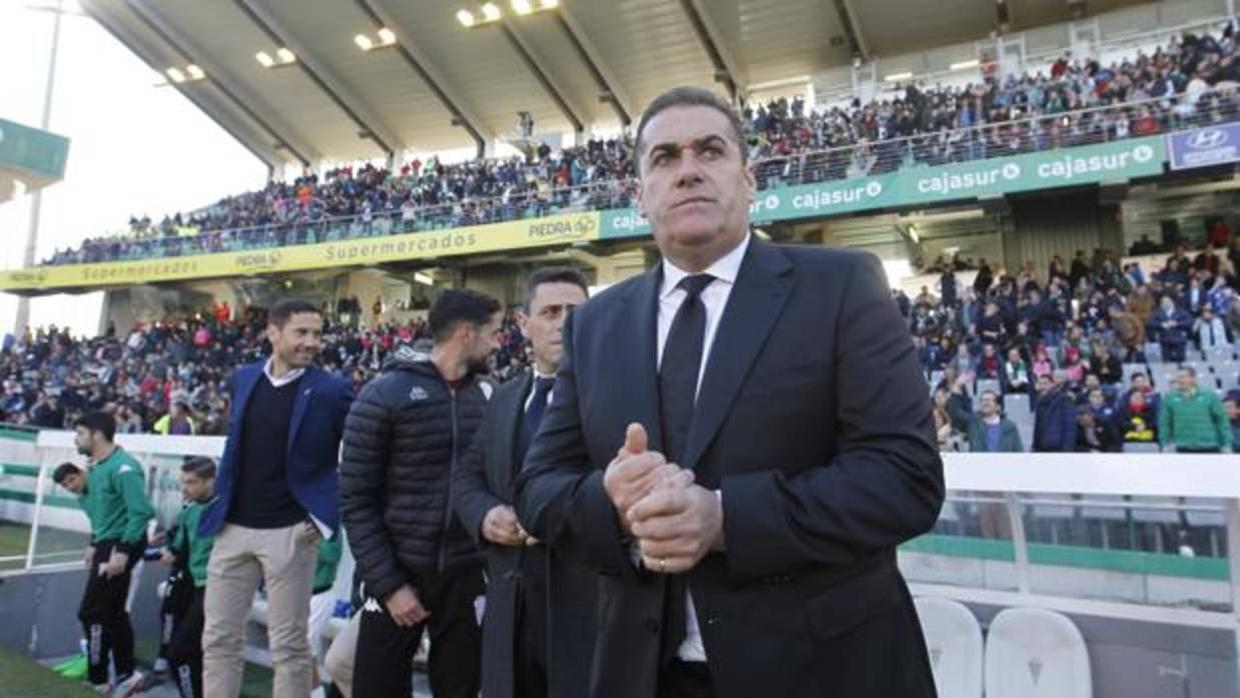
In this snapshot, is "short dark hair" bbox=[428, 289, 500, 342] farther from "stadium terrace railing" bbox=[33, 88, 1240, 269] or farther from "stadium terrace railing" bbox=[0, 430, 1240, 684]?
"stadium terrace railing" bbox=[33, 88, 1240, 269]

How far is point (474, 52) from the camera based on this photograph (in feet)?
85.8

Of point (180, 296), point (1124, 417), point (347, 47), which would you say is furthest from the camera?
point (180, 296)

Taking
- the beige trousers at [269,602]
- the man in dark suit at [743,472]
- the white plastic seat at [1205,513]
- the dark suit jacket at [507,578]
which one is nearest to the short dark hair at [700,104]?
the man in dark suit at [743,472]

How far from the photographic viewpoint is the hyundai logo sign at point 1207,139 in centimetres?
1290

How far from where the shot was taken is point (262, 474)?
3.54 m

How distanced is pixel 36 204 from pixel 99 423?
100 ft

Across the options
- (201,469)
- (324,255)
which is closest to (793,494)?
(201,469)

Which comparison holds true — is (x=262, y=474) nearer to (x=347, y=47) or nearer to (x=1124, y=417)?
(x=1124, y=417)

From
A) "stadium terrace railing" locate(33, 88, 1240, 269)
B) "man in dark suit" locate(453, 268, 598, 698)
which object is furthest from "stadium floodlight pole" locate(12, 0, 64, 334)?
"man in dark suit" locate(453, 268, 598, 698)

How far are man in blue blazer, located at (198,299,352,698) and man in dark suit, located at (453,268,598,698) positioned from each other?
112 centimetres

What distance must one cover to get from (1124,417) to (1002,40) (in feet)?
54.8

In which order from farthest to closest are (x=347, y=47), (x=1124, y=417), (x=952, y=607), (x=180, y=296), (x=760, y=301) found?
(x=180, y=296) < (x=347, y=47) < (x=1124, y=417) < (x=952, y=607) < (x=760, y=301)

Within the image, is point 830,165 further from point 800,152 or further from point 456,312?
point 456,312

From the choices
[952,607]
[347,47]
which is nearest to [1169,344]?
[952,607]
